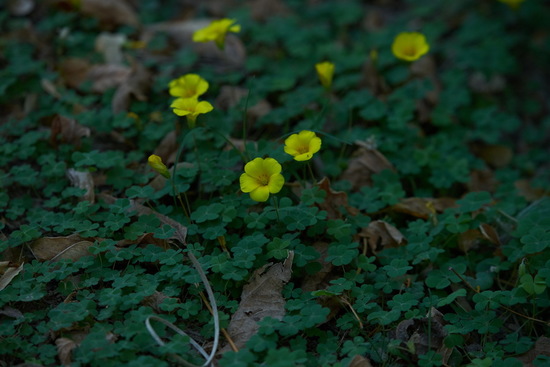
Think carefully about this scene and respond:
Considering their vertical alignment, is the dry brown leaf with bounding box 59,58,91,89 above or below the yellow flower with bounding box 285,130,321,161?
below

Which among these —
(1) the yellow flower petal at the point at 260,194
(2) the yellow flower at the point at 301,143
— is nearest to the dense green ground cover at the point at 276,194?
(2) the yellow flower at the point at 301,143

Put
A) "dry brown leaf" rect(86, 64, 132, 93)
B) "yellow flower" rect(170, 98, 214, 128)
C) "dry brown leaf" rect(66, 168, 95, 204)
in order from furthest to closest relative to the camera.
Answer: "dry brown leaf" rect(86, 64, 132, 93)
"dry brown leaf" rect(66, 168, 95, 204)
"yellow flower" rect(170, 98, 214, 128)

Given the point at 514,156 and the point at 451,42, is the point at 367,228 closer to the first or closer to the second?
the point at 514,156

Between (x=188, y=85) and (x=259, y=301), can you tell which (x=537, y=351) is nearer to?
(x=259, y=301)

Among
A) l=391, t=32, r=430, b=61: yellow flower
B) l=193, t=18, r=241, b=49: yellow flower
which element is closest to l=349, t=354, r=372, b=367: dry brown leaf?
l=193, t=18, r=241, b=49: yellow flower

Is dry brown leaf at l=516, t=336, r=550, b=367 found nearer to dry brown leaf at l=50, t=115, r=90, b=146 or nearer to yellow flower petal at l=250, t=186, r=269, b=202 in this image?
yellow flower petal at l=250, t=186, r=269, b=202

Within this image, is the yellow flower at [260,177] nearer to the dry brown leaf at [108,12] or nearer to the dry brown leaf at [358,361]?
the dry brown leaf at [358,361]

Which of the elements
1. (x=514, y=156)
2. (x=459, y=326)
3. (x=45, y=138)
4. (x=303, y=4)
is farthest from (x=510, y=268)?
(x=303, y=4)
